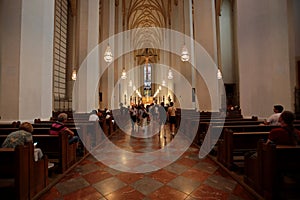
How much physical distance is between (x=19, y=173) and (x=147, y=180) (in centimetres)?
178

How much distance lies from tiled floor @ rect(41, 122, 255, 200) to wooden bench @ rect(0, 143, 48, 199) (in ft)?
0.95

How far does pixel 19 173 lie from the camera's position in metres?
2.23

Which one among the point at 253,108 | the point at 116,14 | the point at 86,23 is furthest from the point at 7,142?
the point at 116,14

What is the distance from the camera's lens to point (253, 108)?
517cm

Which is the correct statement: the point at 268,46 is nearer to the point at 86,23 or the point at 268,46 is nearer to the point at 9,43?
the point at 9,43

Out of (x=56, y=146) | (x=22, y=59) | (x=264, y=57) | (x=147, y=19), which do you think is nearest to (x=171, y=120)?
(x=264, y=57)

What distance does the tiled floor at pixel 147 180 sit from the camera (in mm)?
2647

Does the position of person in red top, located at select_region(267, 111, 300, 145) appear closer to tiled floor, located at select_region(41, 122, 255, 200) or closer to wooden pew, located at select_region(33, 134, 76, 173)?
tiled floor, located at select_region(41, 122, 255, 200)

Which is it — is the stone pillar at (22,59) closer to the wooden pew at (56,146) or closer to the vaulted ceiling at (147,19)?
the wooden pew at (56,146)

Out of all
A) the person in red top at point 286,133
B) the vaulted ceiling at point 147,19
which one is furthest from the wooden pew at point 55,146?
the vaulted ceiling at point 147,19

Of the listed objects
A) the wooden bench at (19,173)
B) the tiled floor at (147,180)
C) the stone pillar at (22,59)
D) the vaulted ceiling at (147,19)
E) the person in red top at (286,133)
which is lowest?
the tiled floor at (147,180)

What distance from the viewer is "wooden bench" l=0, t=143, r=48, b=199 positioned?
7.26 ft

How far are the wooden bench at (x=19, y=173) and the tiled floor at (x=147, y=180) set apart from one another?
29cm

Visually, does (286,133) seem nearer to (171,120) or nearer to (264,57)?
(264,57)
